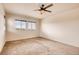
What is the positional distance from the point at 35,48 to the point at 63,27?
59cm

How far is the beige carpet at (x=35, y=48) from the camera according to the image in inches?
55.0

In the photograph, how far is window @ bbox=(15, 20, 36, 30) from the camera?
1.46 meters

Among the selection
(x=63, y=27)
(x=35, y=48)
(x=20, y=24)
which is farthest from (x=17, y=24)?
(x=63, y=27)

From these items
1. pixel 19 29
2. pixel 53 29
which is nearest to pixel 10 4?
pixel 19 29

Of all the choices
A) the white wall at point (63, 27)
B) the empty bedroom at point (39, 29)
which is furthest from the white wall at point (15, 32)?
the white wall at point (63, 27)

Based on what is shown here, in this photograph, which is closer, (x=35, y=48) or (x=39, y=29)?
(x=35, y=48)

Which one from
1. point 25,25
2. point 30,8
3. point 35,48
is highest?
point 30,8

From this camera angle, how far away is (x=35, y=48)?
4.74 feet

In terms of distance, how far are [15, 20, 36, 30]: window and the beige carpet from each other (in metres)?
0.21

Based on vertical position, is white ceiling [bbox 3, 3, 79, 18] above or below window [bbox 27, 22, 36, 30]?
above

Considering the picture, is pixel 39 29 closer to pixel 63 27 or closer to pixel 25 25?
pixel 25 25

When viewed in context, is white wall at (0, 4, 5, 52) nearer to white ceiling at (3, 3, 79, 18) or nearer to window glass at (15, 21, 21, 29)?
white ceiling at (3, 3, 79, 18)

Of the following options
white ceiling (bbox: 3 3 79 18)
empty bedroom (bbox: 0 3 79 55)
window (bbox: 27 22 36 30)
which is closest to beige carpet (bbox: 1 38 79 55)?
empty bedroom (bbox: 0 3 79 55)

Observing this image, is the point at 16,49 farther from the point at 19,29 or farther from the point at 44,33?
the point at 44,33
